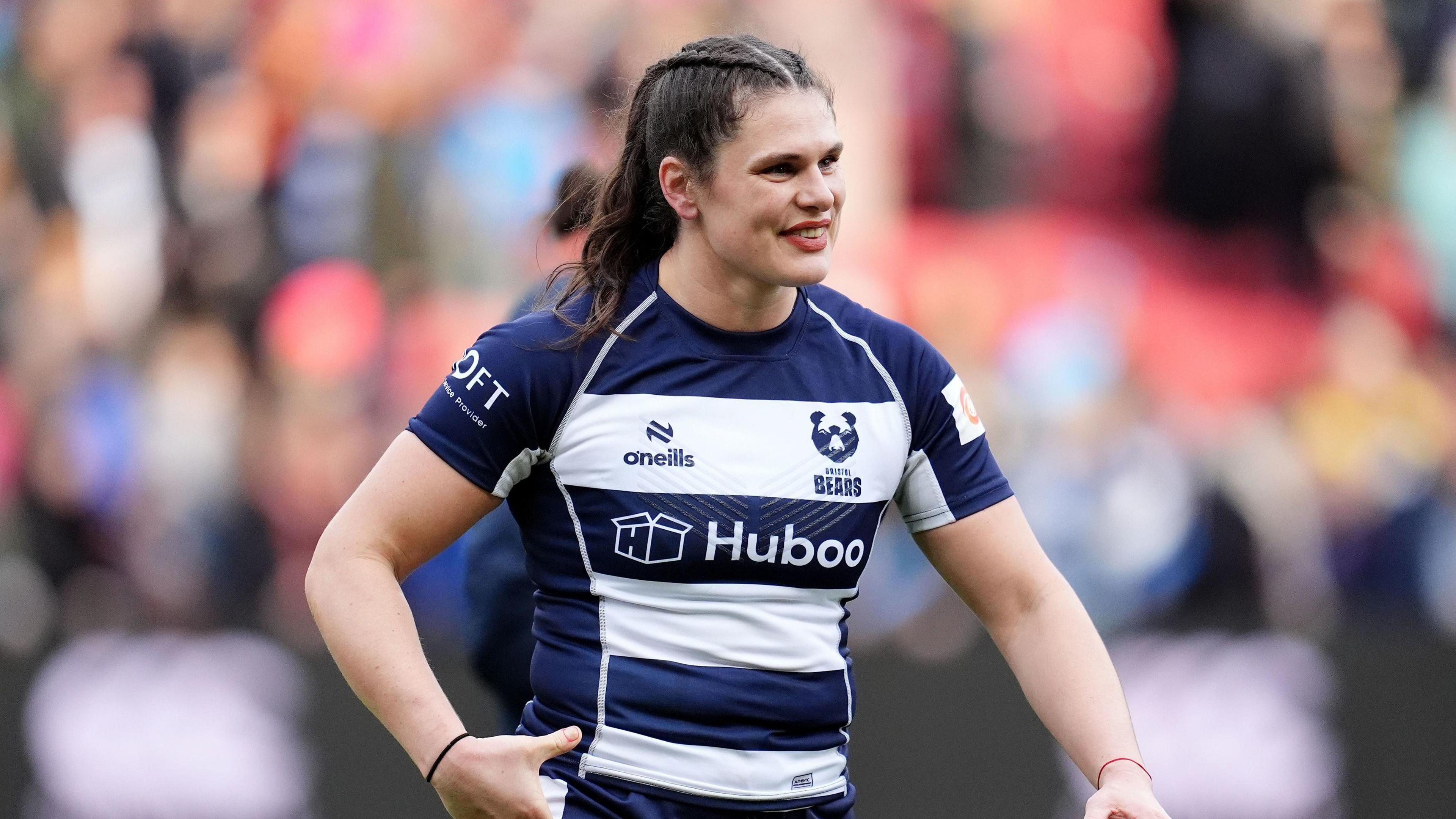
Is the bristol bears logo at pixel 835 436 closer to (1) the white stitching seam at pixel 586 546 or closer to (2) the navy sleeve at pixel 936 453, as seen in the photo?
(2) the navy sleeve at pixel 936 453

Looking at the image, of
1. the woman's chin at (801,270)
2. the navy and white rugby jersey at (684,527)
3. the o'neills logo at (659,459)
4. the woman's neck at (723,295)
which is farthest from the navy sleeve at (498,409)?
the woman's chin at (801,270)

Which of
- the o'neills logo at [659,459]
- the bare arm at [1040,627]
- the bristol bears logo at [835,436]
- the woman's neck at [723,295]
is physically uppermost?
the woman's neck at [723,295]

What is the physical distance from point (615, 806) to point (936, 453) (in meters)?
0.72

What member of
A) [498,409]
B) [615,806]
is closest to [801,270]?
[498,409]

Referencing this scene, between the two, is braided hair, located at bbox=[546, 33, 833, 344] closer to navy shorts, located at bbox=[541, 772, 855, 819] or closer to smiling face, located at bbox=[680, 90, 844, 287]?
smiling face, located at bbox=[680, 90, 844, 287]

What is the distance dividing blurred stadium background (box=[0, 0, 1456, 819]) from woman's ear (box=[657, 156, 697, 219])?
132 inches

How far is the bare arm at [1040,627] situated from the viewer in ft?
7.77

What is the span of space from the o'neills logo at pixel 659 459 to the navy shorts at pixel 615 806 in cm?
45

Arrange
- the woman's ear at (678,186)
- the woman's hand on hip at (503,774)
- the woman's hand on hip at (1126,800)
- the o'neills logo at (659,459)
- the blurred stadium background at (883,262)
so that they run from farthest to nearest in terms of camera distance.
Result: the blurred stadium background at (883,262) → the woman's ear at (678,186) → the o'neills logo at (659,459) → the woman's hand on hip at (1126,800) → the woman's hand on hip at (503,774)

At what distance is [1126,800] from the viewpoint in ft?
7.30

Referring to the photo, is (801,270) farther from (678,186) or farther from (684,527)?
(684,527)

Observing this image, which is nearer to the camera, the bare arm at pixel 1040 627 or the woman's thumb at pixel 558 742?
the woman's thumb at pixel 558 742

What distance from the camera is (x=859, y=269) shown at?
20.7 ft

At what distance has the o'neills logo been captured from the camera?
2.32 metres
